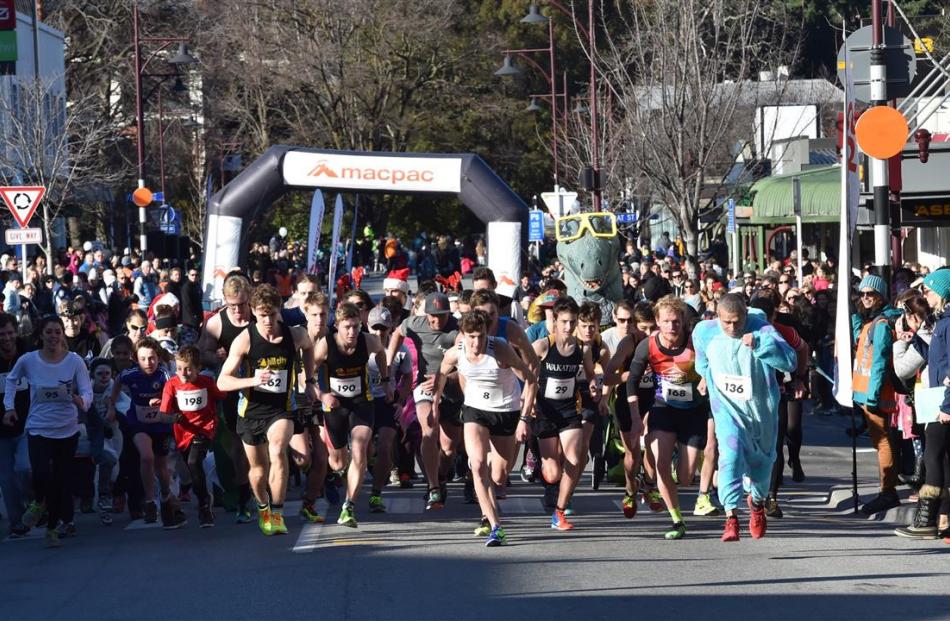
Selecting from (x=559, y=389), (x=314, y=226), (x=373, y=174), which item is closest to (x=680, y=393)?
(x=559, y=389)

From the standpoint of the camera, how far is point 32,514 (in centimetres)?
1243

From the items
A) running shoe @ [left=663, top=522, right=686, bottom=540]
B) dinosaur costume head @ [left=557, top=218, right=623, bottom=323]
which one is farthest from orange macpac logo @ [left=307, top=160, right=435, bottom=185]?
running shoe @ [left=663, top=522, right=686, bottom=540]

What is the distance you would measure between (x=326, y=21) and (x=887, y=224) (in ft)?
131

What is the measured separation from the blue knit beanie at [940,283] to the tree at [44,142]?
25.2 meters

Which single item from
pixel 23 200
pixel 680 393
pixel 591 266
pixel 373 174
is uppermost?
pixel 373 174

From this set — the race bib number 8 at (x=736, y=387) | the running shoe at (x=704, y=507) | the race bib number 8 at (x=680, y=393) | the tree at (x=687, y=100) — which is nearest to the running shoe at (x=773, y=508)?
the running shoe at (x=704, y=507)

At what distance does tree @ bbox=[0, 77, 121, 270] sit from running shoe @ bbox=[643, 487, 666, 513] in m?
23.1

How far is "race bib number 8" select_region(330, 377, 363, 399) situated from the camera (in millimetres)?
11906

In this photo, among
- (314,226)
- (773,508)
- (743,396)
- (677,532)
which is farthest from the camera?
(314,226)

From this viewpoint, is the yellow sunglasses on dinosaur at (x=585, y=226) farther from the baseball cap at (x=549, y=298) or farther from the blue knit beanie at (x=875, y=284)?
the blue knit beanie at (x=875, y=284)

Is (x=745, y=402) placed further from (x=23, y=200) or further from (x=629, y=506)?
(x=23, y=200)

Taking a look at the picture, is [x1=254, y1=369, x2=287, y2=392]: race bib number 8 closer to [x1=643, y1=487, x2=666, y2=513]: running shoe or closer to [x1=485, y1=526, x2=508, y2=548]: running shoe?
[x1=485, y1=526, x2=508, y2=548]: running shoe

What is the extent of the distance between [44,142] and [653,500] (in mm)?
28009

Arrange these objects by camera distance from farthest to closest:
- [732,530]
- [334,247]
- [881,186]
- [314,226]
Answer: [314,226]
[334,247]
[881,186]
[732,530]
